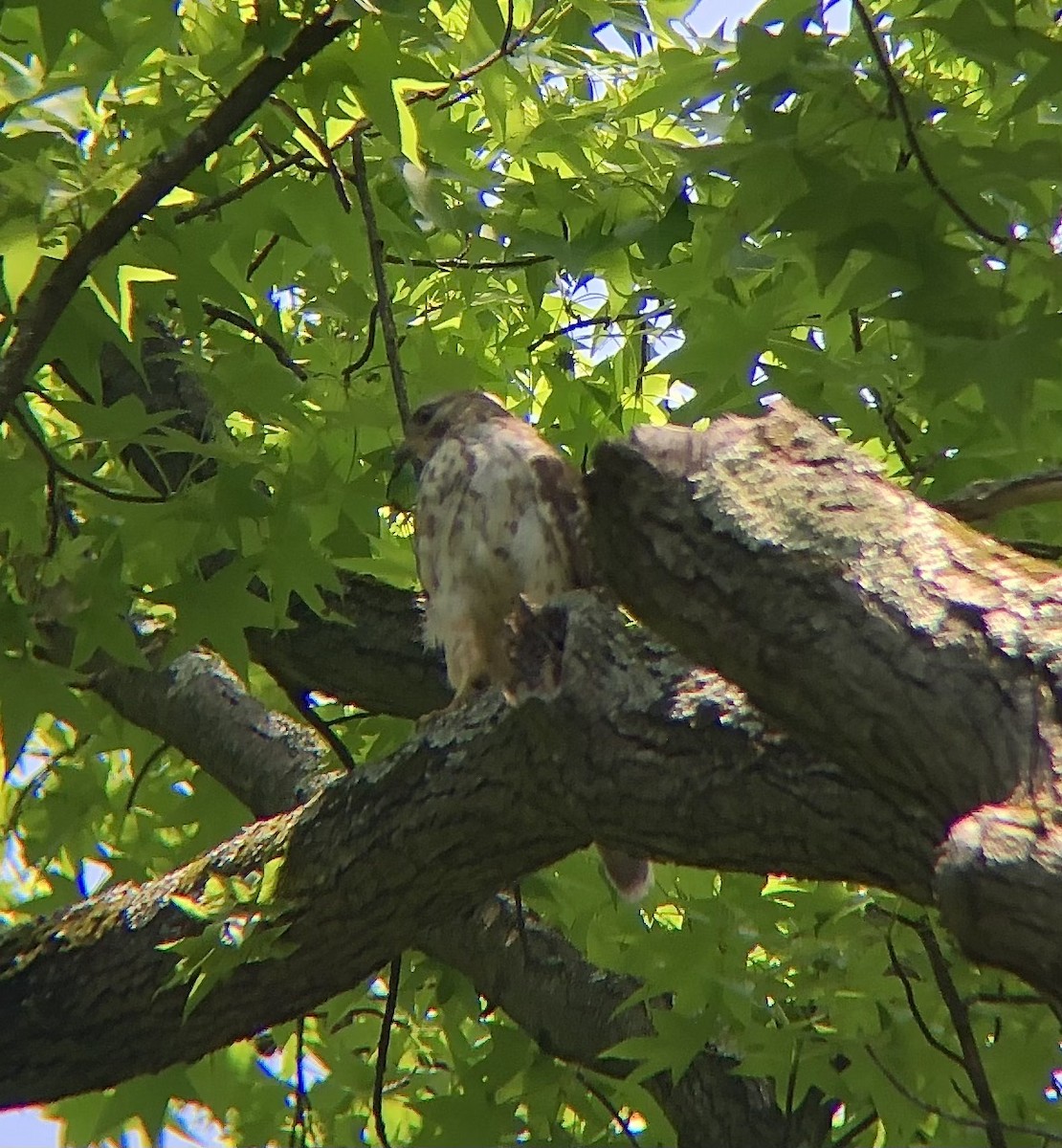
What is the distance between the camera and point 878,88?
2500mm

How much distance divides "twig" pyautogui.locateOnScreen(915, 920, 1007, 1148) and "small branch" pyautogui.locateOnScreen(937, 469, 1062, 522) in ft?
3.43

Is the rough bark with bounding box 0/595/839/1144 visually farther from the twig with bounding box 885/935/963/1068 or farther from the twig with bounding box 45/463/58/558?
the twig with bounding box 45/463/58/558

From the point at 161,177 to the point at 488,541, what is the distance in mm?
1431

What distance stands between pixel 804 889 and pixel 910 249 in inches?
60.9

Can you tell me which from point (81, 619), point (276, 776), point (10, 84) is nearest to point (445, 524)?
point (276, 776)

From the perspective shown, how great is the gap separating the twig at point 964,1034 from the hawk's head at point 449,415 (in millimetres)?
1624

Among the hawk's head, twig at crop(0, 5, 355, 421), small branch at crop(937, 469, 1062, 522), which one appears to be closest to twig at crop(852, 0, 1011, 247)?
small branch at crop(937, 469, 1062, 522)

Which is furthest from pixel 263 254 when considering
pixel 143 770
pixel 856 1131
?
pixel 856 1131

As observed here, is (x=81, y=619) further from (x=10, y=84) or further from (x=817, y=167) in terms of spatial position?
(x=817, y=167)

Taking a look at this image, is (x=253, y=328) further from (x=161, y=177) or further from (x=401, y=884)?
(x=401, y=884)

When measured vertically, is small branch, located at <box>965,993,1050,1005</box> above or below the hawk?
below

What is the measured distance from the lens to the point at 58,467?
9.05 ft

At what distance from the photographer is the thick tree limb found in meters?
1.75

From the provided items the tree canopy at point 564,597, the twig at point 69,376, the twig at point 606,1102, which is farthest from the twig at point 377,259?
the twig at point 606,1102
